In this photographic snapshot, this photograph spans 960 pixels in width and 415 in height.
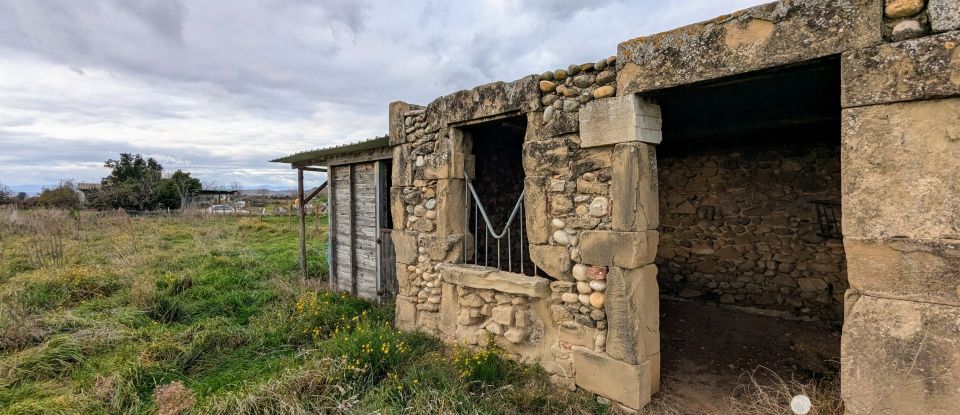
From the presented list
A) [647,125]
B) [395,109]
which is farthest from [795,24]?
[395,109]

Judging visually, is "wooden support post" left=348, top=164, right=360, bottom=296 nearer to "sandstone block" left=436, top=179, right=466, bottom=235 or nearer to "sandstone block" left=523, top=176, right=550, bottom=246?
"sandstone block" left=436, top=179, right=466, bottom=235

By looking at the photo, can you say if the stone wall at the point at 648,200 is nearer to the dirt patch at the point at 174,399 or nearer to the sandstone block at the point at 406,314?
the sandstone block at the point at 406,314

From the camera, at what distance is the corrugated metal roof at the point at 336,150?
21.0ft

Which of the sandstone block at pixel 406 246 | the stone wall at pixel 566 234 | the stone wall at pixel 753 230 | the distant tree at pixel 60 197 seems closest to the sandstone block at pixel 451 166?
the stone wall at pixel 566 234

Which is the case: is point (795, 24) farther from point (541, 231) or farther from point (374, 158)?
point (374, 158)

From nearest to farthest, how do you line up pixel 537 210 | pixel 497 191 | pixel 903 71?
pixel 903 71 → pixel 537 210 → pixel 497 191

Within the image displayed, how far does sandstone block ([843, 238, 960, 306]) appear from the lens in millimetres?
2262

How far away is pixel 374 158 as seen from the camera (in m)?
6.56

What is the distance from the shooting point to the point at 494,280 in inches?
167

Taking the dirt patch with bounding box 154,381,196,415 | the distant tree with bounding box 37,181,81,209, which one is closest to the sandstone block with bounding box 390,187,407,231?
the dirt patch with bounding box 154,381,196,415

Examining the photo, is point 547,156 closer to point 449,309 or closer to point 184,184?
point 449,309

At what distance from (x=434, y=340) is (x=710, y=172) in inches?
183

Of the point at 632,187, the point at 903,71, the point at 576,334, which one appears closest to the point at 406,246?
the point at 576,334

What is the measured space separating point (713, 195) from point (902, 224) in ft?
14.2
